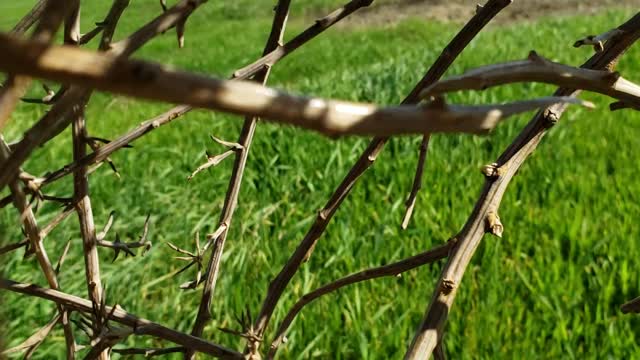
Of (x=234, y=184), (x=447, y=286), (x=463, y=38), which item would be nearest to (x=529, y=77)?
(x=447, y=286)

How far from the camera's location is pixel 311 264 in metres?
2.43

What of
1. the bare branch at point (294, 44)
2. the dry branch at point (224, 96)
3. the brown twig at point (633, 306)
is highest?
the bare branch at point (294, 44)

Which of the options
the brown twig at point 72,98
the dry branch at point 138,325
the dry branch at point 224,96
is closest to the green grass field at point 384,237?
the dry branch at point 138,325

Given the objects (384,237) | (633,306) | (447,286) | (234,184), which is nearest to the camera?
(447,286)

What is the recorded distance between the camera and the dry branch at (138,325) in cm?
54

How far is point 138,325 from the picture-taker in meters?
0.57

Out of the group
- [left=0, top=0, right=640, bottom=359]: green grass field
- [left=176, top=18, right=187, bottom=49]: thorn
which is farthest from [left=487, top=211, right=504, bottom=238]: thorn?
[left=0, top=0, right=640, bottom=359]: green grass field

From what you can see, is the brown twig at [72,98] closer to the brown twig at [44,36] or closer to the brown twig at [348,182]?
the brown twig at [44,36]

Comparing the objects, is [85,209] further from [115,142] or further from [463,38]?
[463,38]

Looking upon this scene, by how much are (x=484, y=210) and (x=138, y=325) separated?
250 mm

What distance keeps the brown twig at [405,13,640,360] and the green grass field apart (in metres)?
0.97

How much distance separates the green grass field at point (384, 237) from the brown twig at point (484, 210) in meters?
0.97

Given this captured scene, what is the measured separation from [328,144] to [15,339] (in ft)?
5.16

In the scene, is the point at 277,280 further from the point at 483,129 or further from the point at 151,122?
the point at 483,129
